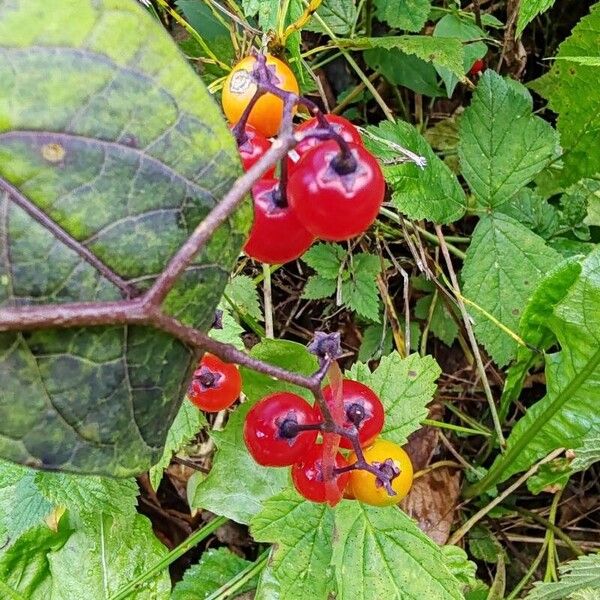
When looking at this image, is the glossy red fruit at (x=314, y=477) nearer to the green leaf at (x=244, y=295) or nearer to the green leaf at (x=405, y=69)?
the green leaf at (x=244, y=295)

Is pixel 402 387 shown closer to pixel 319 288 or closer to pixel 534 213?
pixel 319 288

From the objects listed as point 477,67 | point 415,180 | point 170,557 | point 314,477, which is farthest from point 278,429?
point 477,67

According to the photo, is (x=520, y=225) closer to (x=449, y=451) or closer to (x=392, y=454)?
(x=449, y=451)

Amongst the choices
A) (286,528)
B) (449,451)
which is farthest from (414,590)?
(449,451)

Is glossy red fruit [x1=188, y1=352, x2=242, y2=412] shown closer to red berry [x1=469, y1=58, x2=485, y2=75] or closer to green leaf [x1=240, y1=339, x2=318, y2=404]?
green leaf [x1=240, y1=339, x2=318, y2=404]

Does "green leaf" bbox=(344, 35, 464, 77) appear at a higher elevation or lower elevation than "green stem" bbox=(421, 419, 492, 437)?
higher

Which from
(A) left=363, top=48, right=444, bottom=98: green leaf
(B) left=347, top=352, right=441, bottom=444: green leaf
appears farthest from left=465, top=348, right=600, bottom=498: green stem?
(A) left=363, top=48, right=444, bottom=98: green leaf
